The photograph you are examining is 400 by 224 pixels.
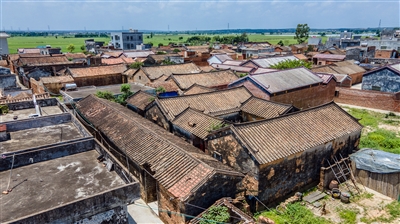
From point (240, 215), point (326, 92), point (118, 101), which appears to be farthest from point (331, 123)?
point (118, 101)

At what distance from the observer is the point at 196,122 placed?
65.6 feet

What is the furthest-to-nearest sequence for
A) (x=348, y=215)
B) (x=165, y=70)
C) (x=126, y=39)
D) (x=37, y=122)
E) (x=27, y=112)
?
(x=126, y=39)
(x=165, y=70)
(x=27, y=112)
(x=37, y=122)
(x=348, y=215)

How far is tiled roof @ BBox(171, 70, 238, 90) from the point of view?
3438cm

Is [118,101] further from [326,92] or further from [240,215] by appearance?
[326,92]

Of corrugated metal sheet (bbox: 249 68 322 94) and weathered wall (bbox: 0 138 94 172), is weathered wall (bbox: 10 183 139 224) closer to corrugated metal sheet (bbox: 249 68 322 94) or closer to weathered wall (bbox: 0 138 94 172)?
weathered wall (bbox: 0 138 94 172)

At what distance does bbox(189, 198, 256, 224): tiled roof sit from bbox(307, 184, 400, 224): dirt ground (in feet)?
15.8

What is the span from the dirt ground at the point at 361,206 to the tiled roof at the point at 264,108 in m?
7.32

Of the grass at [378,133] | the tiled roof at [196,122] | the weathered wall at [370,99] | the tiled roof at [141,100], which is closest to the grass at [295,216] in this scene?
the tiled roof at [196,122]

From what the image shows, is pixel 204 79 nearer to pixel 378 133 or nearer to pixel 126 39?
pixel 378 133

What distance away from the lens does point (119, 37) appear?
98250mm

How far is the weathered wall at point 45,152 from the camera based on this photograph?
12.2m

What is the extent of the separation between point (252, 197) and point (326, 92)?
81.5 feet

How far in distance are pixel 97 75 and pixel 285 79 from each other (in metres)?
27.6

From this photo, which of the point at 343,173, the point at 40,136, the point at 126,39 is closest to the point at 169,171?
the point at 40,136
